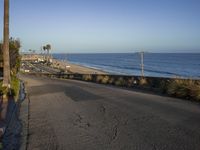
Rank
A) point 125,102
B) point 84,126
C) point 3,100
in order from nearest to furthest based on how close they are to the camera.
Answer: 1. point 84,126
2. point 125,102
3. point 3,100

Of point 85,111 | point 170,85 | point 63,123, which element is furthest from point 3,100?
point 170,85

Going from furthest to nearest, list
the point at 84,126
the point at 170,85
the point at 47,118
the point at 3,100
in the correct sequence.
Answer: the point at 170,85 → the point at 3,100 → the point at 47,118 → the point at 84,126

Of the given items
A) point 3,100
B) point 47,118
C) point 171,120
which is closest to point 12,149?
point 47,118

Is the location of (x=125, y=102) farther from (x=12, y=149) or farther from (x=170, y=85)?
(x=12, y=149)

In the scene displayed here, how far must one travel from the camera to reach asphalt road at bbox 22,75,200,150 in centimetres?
759

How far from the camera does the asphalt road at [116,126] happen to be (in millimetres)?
7586

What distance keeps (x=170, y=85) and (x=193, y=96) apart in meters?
2.56

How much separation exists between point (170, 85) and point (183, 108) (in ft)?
16.9

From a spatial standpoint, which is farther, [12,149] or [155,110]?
[155,110]

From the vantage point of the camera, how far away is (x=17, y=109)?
509 inches

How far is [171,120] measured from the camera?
10008 mm

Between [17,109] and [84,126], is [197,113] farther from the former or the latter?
[17,109]

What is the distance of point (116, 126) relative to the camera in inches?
372

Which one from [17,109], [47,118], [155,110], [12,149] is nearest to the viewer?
[12,149]
